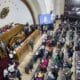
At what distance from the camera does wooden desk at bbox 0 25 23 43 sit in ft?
67.9

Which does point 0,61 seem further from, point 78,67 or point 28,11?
point 28,11

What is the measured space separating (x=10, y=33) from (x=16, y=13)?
696 centimetres

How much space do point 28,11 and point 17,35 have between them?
25.7ft

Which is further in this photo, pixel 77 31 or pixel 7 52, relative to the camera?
pixel 77 31

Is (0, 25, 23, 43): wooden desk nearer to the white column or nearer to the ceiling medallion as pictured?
the ceiling medallion

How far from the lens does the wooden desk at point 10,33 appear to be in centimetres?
2070

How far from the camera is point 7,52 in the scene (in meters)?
16.8

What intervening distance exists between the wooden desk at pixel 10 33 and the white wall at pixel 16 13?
7.62ft

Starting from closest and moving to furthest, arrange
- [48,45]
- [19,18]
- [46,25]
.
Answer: [48,45] → [46,25] → [19,18]

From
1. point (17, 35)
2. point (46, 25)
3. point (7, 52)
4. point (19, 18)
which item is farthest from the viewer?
point (19, 18)

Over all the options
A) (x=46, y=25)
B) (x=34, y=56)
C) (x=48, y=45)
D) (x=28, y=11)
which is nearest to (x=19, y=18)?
(x=28, y=11)

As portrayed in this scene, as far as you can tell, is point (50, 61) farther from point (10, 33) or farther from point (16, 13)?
point (16, 13)

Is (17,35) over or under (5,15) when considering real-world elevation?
under

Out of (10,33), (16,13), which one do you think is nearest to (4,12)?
(16,13)
